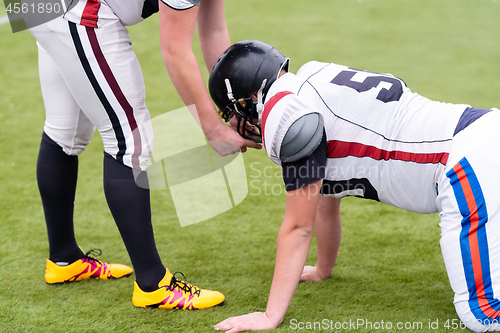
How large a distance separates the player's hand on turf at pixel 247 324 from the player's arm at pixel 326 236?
0.51 meters

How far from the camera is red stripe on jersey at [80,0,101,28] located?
171 centimetres

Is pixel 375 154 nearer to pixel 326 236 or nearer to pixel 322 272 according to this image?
pixel 326 236

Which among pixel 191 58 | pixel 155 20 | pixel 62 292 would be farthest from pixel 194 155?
pixel 155 20

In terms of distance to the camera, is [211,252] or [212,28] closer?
[212,28]

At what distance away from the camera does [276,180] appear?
3.38 meters

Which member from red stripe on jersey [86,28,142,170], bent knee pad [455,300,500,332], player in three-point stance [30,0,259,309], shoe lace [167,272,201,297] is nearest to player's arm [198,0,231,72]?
player in three-point stance [30,0,259,309]

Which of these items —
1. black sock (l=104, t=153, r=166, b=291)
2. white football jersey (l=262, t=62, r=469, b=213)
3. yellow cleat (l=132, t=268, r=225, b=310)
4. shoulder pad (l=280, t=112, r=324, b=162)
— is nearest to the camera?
shoulder pad (l=280, t=112, r=324, b=162)

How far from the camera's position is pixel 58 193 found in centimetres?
211

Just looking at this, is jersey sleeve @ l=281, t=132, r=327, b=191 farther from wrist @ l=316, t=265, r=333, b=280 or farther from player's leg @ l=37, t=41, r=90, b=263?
player's leg @ l=37, t=41, r=90, b=263

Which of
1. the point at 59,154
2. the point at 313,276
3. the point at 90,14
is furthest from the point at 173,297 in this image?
the point at 90,14

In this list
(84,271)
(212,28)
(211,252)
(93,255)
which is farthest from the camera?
(211,252)

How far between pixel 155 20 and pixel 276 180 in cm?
475

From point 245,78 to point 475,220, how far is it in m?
0.91

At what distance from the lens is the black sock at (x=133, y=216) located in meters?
1.88
